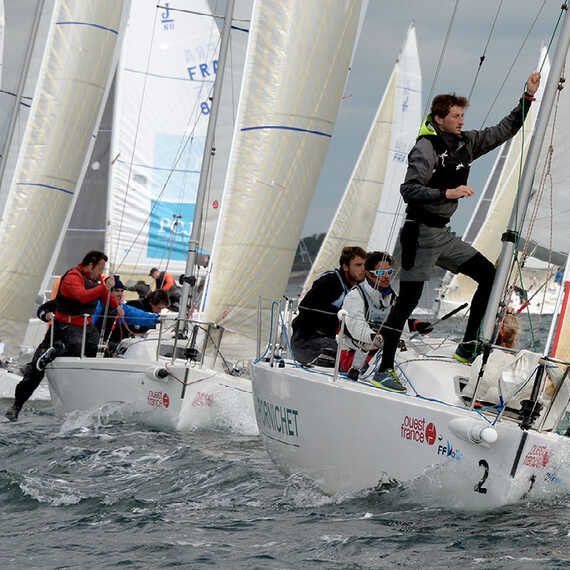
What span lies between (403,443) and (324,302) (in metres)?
1.98

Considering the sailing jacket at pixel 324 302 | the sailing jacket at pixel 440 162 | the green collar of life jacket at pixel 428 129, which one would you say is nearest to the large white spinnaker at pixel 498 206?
the sailing jacket at pixel 324 302

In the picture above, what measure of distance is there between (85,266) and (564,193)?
3.87m

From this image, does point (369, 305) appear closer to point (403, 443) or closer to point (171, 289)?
point (403, 443)

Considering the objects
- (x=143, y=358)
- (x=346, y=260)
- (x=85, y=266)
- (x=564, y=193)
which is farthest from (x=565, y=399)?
(x=85, y=266)

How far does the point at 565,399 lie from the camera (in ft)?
14.5

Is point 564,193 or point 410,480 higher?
point 564,193

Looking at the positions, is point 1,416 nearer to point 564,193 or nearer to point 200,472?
point 200,472

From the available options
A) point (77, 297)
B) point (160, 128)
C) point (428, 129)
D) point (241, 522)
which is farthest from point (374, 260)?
point (160, 128)

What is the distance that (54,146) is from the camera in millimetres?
11320

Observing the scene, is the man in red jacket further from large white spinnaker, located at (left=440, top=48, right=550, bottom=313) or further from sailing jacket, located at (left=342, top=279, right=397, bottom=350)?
large white spinnaker, located at (left=440, top=48, right=550, bottom=313)

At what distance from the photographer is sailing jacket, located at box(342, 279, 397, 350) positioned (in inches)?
206

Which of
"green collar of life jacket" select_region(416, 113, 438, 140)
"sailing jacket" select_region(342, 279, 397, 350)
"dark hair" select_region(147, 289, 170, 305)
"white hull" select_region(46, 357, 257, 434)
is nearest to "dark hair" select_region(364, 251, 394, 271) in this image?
"sailing jacket" select_region(342, 279, 397, 350)

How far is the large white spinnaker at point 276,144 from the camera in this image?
827 centimetres

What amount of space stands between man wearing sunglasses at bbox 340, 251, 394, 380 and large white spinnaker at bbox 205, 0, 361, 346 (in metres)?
2.76
